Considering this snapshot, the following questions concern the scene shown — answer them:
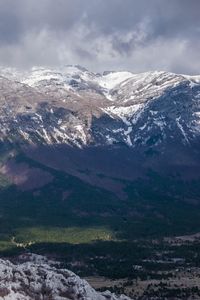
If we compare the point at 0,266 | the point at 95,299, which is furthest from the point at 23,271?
the point at 95,299

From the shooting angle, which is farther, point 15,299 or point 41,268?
point 41,268

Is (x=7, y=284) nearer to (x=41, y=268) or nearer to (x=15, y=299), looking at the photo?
(x=15, y=299)

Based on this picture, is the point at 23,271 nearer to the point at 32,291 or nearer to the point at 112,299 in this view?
the point at 32,291

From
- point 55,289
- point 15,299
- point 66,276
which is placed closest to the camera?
point 15,299

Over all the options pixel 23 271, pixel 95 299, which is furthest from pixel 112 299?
pixel 23 271

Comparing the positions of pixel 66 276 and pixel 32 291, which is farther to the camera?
pixel 66 276

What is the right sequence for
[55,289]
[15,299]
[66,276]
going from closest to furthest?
1. [15,299]
2. [55,289]
3. [66,276]
